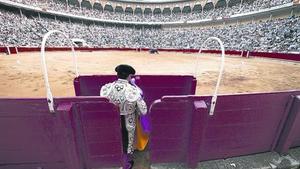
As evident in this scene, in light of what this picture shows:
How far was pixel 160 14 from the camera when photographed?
170ft

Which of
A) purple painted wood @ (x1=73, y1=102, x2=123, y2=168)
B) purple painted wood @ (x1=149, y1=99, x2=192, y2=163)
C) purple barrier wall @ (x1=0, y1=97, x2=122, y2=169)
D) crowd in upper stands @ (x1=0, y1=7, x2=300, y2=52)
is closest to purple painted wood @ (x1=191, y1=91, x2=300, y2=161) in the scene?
purple painted wood @ (x1=149, y1=99, x2=192, y2=163)

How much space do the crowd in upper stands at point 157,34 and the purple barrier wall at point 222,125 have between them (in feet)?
54.4

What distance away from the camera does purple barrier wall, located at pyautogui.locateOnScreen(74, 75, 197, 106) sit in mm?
3145

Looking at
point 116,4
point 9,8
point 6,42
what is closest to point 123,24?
point 116,4

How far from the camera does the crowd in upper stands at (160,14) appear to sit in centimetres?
2963

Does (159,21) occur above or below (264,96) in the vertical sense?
above

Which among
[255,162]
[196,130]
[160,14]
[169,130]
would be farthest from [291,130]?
[160,14]

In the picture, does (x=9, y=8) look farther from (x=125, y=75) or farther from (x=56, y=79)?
(x=125, y=75)

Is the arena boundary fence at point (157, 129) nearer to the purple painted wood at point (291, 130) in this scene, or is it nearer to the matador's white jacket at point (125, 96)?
the purple painted wood at point (291, 130)

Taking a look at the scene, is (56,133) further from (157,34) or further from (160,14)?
(160,14)

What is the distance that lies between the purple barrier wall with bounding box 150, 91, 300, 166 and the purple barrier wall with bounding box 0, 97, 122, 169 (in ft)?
1.78

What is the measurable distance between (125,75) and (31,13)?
36321 mm

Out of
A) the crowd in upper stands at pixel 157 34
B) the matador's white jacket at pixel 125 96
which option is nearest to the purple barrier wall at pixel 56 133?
the matador's white jacket at pixel 125 96

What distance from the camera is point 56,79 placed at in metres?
6.53
